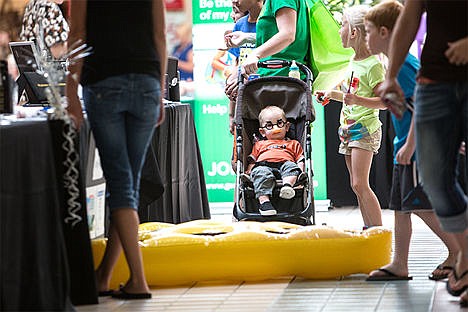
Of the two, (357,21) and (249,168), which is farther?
(249,168)

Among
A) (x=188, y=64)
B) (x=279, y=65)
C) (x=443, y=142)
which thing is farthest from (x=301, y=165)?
(x=188, y=64)

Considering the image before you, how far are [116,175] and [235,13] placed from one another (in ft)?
10.2

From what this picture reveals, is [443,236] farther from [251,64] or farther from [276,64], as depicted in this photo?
[276,64]


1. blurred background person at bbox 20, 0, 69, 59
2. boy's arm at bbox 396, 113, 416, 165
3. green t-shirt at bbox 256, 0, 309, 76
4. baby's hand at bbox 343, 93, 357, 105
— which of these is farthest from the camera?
green t-shirt at bbox 256, 0, 309, 76

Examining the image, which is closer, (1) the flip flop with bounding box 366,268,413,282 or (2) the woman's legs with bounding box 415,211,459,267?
(2) the woman's legs with bounding box 415,211,459,267

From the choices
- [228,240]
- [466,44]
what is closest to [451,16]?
[466,44]

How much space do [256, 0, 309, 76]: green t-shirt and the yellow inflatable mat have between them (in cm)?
177

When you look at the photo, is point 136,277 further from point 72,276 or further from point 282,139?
point 282,139

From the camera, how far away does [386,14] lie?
5191mm

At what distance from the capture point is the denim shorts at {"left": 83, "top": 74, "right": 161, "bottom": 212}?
4848mm

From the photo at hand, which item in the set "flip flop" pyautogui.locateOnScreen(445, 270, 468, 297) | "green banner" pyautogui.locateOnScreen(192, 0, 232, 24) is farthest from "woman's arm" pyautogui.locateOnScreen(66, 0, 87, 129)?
"green banner" pyautogui.locateOnScreen(192, 0, 232, 24)

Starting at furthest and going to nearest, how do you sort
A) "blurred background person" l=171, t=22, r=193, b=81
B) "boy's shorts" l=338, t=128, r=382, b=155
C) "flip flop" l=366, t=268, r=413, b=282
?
"blurred background person" l=171, t=22, r=193, b=81, "boy's shorts" l=338, t=128, r=382, b=155, "flip flop" l=366, t=268, r=413, b=282

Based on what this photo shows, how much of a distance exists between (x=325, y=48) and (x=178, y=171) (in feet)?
4.04

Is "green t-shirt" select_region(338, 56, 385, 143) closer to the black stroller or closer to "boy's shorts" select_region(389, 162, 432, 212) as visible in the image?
the black stroller
